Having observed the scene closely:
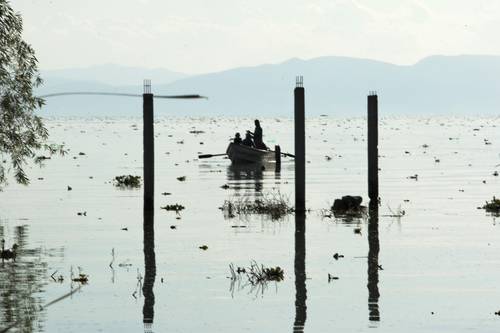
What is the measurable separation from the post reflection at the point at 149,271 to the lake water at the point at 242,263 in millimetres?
35

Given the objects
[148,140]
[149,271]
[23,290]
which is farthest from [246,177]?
[23,290]

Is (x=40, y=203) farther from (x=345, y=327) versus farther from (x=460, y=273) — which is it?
(x=345, y=327)

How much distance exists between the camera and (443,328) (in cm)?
1927

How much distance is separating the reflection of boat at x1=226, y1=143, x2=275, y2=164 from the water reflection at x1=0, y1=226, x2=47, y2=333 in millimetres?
37103

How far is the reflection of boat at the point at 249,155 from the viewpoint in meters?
67.5

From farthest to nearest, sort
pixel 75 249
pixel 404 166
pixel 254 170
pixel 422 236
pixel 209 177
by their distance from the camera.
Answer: pixel 404 166 < pixel 254 170 < pixel 209 177 < pixel 422 236 < pixel 75 249

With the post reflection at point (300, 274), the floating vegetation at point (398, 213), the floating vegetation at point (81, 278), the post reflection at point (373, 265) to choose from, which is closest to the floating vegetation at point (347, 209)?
the post reflection at point (373, 265)

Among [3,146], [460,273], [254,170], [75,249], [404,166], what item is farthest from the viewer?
[404,166]

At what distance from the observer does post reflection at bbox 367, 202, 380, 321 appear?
21.0m

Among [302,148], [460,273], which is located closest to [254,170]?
[302,148]

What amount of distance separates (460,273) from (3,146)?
1632 cm

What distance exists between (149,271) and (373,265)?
4.92 meters

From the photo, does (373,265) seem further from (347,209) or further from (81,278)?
(347,209)

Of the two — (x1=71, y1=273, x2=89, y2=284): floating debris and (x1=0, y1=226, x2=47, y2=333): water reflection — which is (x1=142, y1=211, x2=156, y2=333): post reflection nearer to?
(x1=71, y1=273, x2=89, y2=284): floating debris
